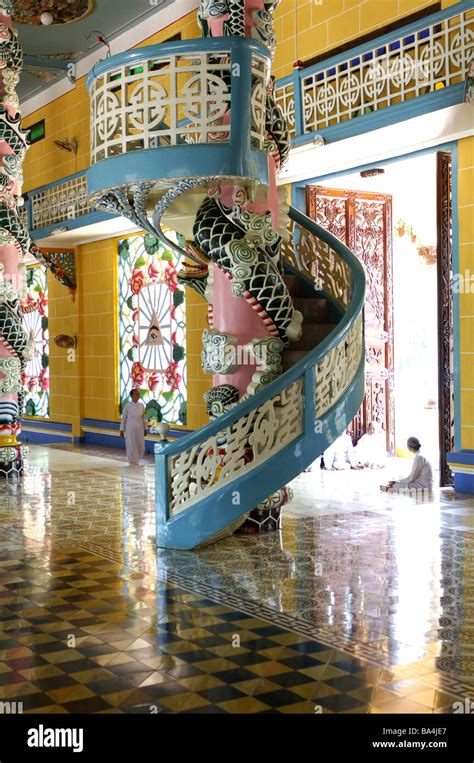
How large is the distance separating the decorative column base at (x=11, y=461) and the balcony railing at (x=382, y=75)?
17.3ft

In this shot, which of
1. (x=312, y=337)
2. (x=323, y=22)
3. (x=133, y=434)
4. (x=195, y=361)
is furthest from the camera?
(x=195, y=361)

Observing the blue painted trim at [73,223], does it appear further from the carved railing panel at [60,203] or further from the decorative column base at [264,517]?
the decorative column base at [264,517]

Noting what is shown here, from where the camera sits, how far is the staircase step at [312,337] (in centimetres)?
905

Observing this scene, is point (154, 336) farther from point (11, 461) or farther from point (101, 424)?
point (11, 461)

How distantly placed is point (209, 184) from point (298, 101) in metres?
4.06

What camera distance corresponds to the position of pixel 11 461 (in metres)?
12.4

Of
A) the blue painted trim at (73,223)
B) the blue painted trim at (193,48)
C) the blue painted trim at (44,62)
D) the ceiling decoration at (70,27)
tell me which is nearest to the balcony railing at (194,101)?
the blue painted trim at (193,48)

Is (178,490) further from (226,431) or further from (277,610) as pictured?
(277,610)

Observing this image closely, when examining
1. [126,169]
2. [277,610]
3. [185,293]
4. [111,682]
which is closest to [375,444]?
[185,293]

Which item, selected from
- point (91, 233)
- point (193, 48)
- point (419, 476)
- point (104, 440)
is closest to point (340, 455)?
point (419, 476)

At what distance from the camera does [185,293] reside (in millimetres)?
14703

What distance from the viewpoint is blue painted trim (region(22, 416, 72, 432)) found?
1880cm

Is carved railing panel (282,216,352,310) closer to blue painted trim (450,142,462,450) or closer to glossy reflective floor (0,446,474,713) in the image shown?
blue painted trim (450,142,462,450)

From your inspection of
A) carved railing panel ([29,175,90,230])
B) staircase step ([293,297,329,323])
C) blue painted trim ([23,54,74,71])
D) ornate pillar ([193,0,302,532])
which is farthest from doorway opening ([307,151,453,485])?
blue painted trim ([23,54,74,71])
